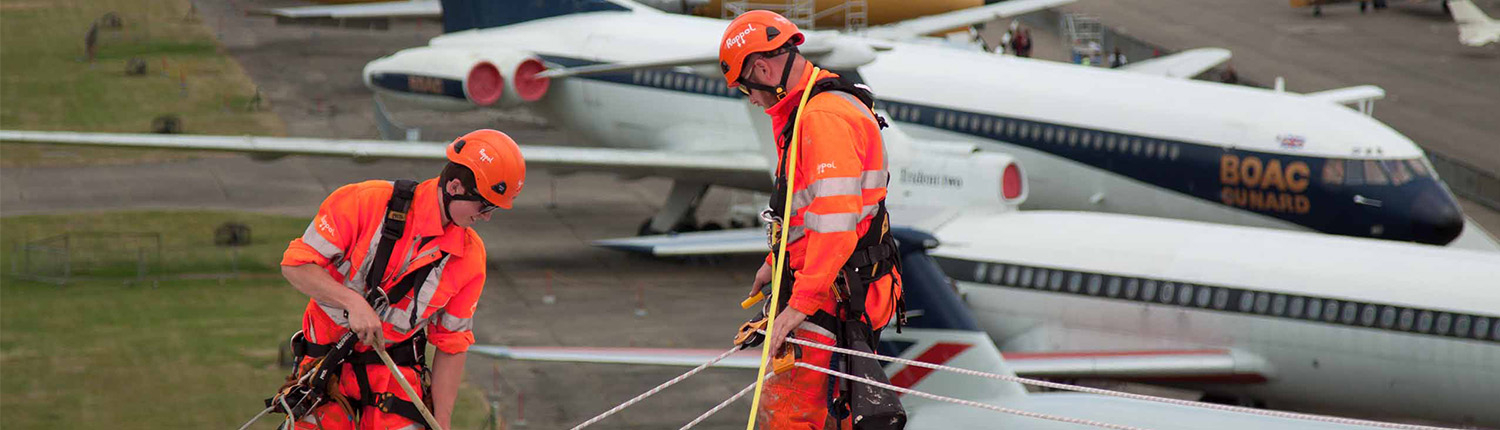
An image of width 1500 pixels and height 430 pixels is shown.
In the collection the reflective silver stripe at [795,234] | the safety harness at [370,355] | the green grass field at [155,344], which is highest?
the reflective silver stripe at [795,234]

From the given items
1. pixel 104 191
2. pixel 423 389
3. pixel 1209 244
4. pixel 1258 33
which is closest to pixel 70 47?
pixel 104 191

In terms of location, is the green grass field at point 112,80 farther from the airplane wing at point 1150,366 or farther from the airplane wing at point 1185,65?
the airplane wing at point 1150,366

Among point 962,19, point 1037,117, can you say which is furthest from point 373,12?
point 1037,117

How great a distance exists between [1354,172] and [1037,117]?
520 cm

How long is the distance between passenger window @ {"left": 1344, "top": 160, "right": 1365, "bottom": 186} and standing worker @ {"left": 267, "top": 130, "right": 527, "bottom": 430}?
771 inches

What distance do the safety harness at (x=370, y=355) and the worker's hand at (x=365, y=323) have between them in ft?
1.30

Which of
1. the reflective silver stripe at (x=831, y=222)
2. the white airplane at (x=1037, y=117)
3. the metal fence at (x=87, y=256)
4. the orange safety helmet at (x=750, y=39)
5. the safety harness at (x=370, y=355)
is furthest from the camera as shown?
the metal fence at (x=87, y=256)

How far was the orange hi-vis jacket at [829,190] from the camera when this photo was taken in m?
8.23

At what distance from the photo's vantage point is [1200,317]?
66.4 ft

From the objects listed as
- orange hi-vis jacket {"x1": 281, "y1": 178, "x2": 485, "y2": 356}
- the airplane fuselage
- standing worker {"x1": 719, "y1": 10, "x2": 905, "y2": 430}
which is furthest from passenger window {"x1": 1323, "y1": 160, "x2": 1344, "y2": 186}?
orange hi-vis jacket {"x1": 281, "y1": 178, "x2": 485, "y2": 356}

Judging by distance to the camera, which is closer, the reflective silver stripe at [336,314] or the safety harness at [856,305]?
the reflective silver stripe at [336,314]

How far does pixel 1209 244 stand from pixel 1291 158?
608 centimetres

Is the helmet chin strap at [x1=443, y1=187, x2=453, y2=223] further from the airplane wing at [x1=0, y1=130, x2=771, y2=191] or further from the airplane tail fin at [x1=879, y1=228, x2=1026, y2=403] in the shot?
the airplane wing at [x1=0, y1=130, x2=771, y2=191]

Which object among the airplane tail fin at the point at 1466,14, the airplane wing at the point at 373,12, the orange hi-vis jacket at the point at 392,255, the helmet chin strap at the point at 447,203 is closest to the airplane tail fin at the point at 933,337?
the orange hi-vis jacket at the point at 392,255
